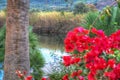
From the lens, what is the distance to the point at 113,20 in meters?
7.40

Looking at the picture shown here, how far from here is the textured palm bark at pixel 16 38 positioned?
199 inches

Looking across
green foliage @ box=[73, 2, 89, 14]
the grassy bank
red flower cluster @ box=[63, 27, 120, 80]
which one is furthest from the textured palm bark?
green foliage @ box=[73, 2, 89, 14]

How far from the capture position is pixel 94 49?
2.86 meters

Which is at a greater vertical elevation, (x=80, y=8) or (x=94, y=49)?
(x=94, y=49)

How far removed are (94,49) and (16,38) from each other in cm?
240

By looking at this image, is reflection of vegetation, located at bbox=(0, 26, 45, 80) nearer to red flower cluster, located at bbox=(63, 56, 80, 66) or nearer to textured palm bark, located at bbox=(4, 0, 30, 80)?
textured palm bark, located at bbox=(4, 0, 30, 80)

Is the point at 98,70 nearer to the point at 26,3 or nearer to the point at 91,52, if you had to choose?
the point at 91,52

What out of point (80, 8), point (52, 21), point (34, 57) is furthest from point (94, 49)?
point (80, 8)

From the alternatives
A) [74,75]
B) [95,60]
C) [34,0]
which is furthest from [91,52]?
[34,0]

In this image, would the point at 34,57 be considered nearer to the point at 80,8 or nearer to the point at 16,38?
the point at 16,38

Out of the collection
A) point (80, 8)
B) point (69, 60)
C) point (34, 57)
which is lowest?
point (80, 8)

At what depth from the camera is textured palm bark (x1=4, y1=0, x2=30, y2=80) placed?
5.05 meters

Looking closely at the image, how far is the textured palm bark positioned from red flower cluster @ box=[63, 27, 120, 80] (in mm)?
2117

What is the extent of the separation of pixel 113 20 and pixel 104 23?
170 mm
